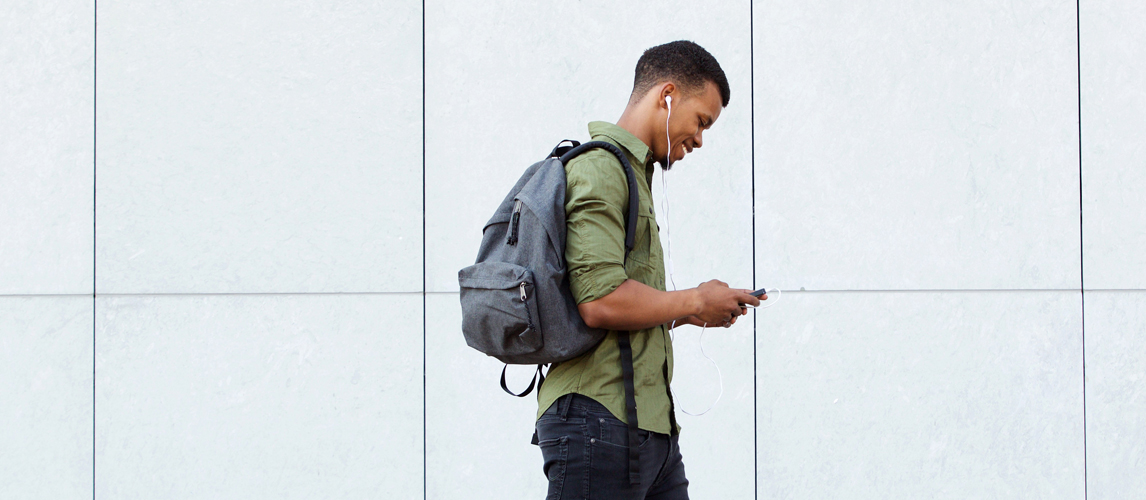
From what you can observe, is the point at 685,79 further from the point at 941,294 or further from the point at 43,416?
the point at 43,416

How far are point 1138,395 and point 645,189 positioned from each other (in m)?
2.89

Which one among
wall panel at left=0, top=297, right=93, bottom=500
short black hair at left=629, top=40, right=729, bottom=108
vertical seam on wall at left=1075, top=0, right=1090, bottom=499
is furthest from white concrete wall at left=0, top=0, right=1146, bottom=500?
short black hair at left=629, top=40, right=729, bottom=108

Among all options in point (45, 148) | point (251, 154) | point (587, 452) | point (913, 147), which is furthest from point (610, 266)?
point (45, 148)

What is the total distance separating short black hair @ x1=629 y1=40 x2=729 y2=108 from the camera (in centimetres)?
183

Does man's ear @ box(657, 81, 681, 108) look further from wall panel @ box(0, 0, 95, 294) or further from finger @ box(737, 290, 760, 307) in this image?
wall panel @ box(0, 0, 95, 294)

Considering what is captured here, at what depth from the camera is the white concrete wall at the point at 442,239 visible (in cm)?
316

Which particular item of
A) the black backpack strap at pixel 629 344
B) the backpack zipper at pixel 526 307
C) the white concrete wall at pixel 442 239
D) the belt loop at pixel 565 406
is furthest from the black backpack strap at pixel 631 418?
the white concrete wall at pixel 442 239

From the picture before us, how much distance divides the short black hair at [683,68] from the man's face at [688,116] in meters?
0.02

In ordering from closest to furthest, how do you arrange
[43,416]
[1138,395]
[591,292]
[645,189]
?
[591,292], [645,189], [43,416], [1138,395]

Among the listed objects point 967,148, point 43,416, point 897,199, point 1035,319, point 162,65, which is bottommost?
point 43,416

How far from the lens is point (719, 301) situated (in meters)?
1.70

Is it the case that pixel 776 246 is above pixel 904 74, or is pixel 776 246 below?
below

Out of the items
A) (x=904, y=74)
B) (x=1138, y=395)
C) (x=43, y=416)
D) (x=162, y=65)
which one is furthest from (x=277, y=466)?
(x=1138, y=395)

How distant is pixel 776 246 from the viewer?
3260 mm
